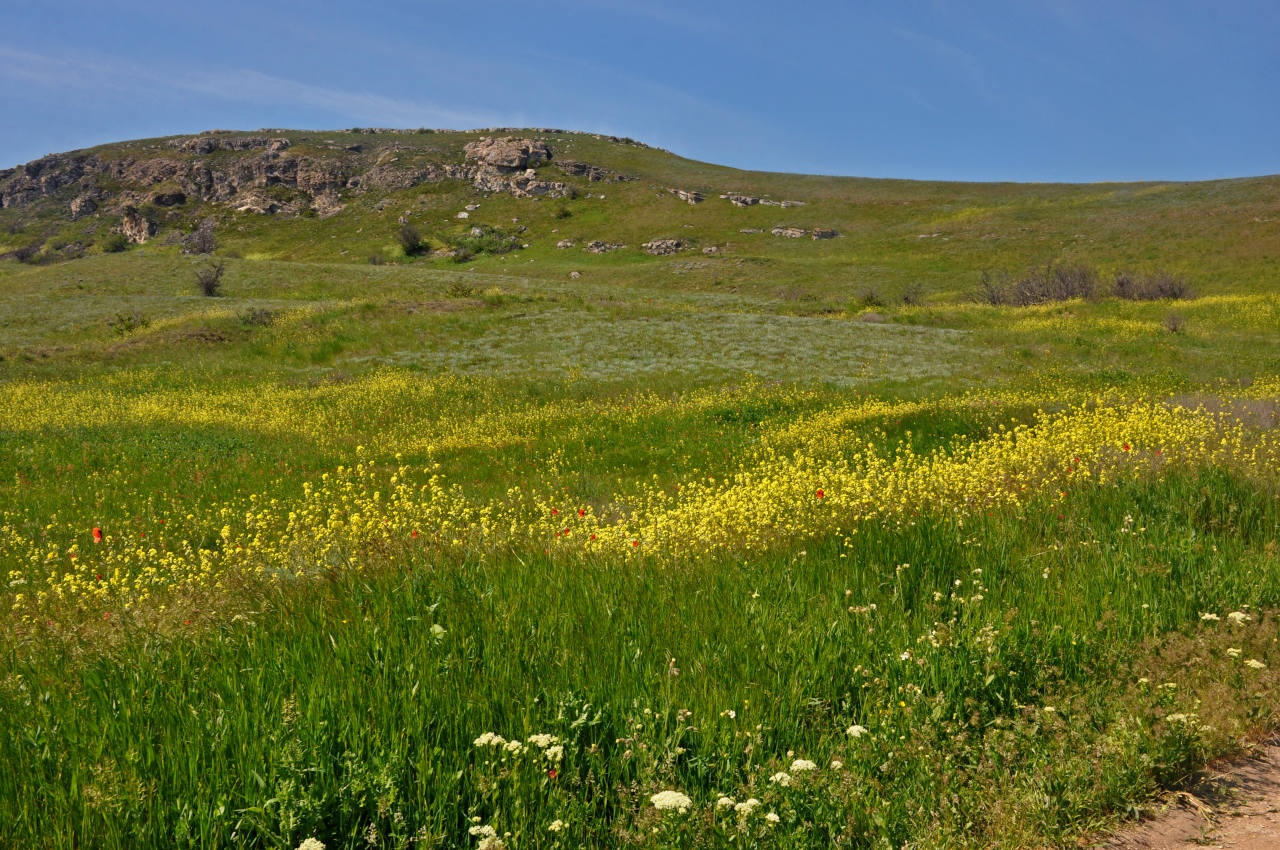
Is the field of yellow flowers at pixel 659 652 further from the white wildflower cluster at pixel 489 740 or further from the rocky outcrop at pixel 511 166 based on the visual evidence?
the rocky outcrop at pixel 511 166

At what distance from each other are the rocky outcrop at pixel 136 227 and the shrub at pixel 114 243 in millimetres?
886

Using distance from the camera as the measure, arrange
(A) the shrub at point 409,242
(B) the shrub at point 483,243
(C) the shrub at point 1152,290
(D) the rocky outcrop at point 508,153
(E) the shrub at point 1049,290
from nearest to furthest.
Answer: (C) the shrub at point 1152,290, (E) the shrub at point 1049,290, (B) the shrub at point 483,243, (A) the shrub at point 409,242, (D) the rocky outcrop at point 508,153

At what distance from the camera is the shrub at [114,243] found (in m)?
96.1

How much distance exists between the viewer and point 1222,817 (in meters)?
3.46

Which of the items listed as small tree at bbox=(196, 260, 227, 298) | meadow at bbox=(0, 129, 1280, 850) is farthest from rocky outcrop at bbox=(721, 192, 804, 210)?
meadow at bbox=(0, 129, 1280, 850)

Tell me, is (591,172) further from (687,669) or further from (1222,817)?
(1222,817)

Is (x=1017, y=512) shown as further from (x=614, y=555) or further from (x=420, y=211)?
(x=420, y=211)

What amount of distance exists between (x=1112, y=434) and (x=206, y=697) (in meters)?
12.5

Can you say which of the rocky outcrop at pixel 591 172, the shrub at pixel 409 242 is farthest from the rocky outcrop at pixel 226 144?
the shrub at pixel 409 242

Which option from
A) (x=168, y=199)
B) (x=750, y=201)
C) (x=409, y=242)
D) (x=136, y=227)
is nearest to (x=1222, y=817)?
(x=409, y=242)

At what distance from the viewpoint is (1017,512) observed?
7.27 meters

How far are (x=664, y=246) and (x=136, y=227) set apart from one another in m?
79.5

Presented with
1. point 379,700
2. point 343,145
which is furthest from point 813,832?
point 343,145

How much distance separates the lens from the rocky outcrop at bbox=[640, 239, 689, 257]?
7959cm
